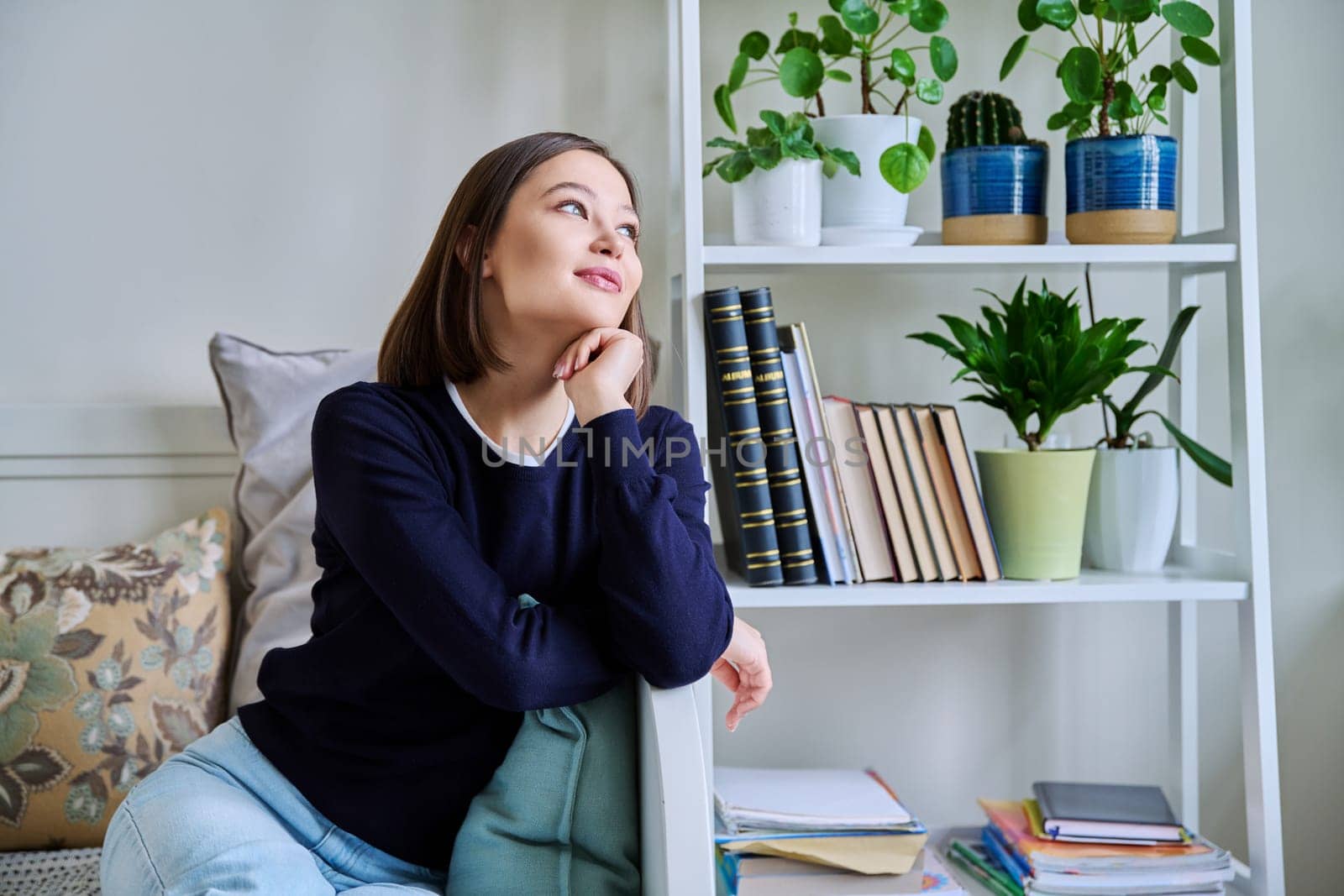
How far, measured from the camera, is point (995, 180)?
136 centimetres

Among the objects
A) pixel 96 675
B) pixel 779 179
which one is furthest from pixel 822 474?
pixel 96 675

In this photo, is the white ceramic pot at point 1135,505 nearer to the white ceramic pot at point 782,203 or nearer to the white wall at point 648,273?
the white wall at point 648,273

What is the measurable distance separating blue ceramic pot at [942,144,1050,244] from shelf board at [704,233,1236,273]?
37 mm

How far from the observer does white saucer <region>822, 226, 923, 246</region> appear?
→ 138 centimetres

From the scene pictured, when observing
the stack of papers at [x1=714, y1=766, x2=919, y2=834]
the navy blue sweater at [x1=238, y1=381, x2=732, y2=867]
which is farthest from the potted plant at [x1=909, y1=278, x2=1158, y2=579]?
the navy blue sweater at [x1=238, y1=381, x2=732, y2=867]

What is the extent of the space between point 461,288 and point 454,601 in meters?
0.31

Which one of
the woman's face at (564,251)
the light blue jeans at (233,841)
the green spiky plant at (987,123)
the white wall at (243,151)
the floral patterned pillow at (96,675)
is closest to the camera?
the light blue jeans at (233,841)

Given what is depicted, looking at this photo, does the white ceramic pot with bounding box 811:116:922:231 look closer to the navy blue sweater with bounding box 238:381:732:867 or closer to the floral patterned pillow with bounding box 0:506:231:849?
the navy blue sweater with bounding box 238:381:732:867

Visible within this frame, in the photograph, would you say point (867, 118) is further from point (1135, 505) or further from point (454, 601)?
point (454, 601)

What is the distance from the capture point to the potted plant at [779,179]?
1317 millimetres

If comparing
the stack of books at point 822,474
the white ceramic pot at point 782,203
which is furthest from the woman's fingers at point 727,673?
the white ceramic pot at point 782,203

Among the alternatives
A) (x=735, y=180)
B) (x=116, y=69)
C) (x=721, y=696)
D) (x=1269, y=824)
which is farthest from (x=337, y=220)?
(x=1269, y=824)

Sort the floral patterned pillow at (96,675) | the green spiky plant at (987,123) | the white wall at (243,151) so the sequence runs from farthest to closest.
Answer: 1. the white wall at (243,151)
2. the green spiky plant at (987,123)
3. the floral patterned pillow at (96,675)

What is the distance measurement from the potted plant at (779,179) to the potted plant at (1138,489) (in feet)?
1.43
